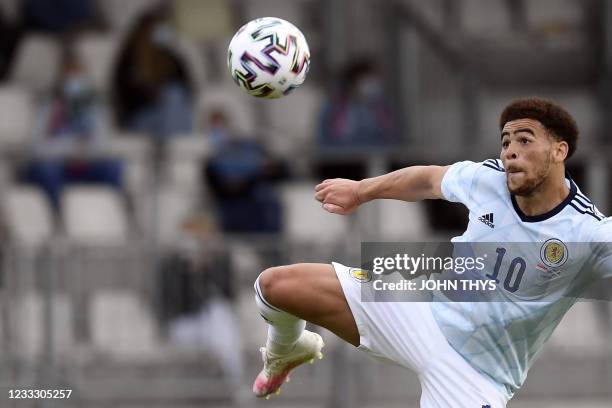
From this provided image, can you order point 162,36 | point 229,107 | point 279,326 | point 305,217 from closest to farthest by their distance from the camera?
point 279,326 < point 305,217 < point 162,36 < point 229,107

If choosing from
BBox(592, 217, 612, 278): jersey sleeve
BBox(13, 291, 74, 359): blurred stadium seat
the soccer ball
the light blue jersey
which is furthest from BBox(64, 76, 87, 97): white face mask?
BBox(592, 217, 612, 278): jersey sleeve

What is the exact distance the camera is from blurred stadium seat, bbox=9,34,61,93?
1758 cm

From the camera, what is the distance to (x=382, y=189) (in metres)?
9.20

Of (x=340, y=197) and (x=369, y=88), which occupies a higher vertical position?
(x=369, y=88)

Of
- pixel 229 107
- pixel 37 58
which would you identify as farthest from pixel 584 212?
pixel 37 58

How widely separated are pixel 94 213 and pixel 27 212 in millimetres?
667

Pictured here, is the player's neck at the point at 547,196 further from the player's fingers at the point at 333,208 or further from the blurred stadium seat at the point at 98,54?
the blurred stadium seat at the point at 98,54

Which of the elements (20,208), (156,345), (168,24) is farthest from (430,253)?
(168,24)

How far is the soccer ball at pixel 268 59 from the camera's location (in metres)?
9.55

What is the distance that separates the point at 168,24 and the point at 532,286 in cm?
920

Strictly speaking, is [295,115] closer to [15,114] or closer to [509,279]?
[15,114]

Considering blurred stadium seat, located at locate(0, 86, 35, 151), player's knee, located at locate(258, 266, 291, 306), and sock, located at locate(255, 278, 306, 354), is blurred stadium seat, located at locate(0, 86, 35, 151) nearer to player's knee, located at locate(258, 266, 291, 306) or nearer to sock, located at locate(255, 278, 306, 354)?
sock, located at locate(255, 278, 306, 354)

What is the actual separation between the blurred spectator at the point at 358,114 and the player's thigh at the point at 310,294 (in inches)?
279

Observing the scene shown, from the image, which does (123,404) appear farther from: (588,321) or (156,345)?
(588,321)
